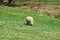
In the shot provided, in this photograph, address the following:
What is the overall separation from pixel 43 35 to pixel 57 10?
447 inches

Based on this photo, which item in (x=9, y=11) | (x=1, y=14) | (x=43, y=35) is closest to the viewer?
(x=43, y=35)

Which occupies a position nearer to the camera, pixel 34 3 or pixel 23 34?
pixel 23 34

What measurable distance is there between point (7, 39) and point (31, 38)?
1.39 m

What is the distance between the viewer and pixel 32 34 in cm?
1469

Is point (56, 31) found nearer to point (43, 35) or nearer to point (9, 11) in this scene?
point (43, 35)

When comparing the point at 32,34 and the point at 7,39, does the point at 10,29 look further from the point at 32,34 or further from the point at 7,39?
the point at 7,39

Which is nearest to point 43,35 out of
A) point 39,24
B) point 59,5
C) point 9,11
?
point 39,24

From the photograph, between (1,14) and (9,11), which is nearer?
(1,14)

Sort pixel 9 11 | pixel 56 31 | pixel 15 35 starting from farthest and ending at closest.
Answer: pixel 9 11
pixel 56 31
pixel 15 35

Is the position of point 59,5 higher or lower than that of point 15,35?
lower

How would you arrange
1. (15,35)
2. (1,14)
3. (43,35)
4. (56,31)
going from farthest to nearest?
(1,14)
(56,31)
(43,35)
(15,35)

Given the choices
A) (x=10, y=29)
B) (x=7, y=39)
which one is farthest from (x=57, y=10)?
(x=7, y=39)

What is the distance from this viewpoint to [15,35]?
1391cm

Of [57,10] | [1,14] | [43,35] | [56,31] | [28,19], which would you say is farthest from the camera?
[57,10]
